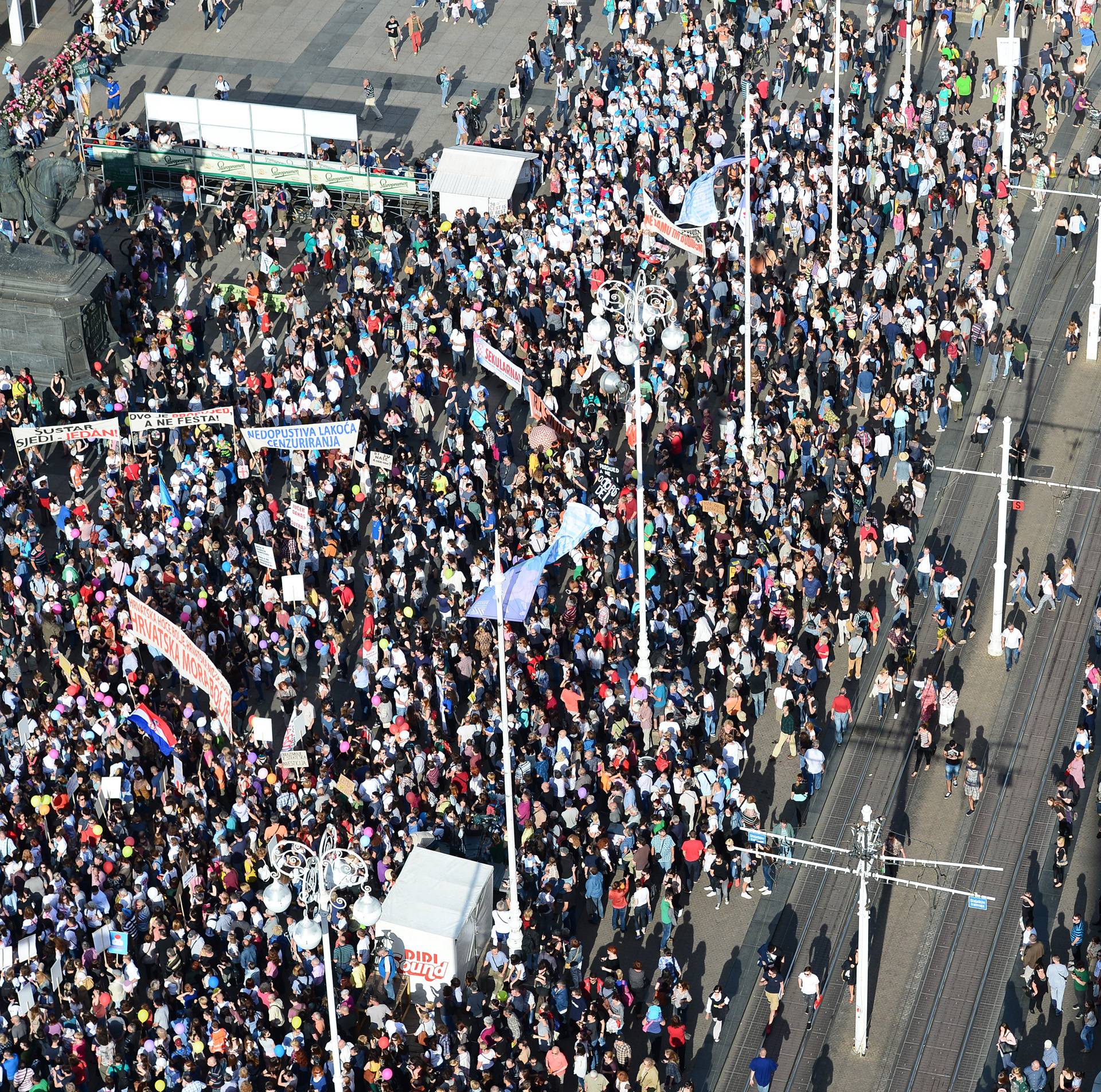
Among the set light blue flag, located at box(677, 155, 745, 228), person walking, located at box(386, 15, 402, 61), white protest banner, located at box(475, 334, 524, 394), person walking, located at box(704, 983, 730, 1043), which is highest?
light blue flag, located at box(677, 155, 745, 228)

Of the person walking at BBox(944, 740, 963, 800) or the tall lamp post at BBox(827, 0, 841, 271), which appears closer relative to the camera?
the person walking at BBox(944, 740, 963, 800)

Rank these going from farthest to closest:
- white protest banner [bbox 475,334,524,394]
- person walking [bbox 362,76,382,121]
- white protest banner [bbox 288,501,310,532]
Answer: person walking [bbox 362,76,382,121]
white protest banner [bbox 475,334,524,394]
white protest banner [bbox 288,501,310,532]

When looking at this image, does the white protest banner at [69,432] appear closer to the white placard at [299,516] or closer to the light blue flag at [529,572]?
the white placard at [299,516]

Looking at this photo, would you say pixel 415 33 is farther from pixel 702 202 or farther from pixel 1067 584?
pixel 1067 584

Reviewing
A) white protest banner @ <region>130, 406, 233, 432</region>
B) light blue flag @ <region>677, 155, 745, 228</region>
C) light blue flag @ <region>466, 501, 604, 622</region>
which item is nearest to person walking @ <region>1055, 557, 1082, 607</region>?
light blue flag @ <region>466, 501, 604, 622</region>

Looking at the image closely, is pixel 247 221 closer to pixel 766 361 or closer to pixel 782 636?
pixel 766 361

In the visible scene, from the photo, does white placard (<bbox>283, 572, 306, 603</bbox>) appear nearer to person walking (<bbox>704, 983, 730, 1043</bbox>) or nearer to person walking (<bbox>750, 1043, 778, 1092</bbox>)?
person walking (<bbox>704, 983, 730, 1043</bbox>)

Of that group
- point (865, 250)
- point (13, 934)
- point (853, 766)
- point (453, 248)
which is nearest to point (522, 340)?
point (453, 248)
